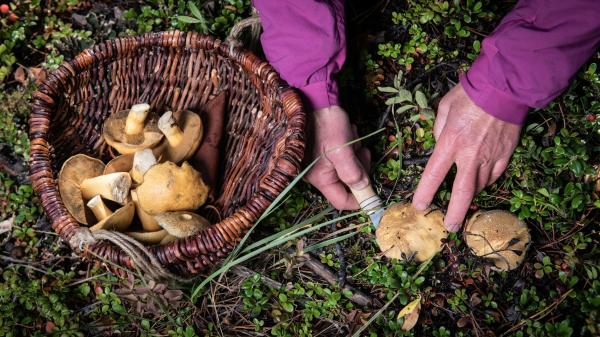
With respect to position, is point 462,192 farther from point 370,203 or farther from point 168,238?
point 168,238

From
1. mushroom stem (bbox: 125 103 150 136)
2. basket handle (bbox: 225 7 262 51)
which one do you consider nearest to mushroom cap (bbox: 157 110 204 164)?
mushroom stem (bbox: 125 103 150 136)

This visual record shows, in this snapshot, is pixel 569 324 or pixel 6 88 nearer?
pixel 569 324

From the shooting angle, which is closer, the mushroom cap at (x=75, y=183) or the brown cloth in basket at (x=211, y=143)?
the mushroom cap at (x=75, y=183)

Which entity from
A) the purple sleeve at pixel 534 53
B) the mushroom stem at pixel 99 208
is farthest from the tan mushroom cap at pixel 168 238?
the purple sleeve at pixel 534 53

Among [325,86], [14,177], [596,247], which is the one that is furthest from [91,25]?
[596,247]

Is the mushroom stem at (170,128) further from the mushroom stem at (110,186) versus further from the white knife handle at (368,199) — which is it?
the white knife handle at (368,199)

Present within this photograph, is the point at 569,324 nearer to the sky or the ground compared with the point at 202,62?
nearer to the ground

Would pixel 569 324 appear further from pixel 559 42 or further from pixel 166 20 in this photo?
pixel 166 20

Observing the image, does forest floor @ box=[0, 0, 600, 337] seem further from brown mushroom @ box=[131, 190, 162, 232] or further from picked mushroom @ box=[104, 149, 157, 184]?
picked mushroom @ box=[104, 149, 157, 184]
